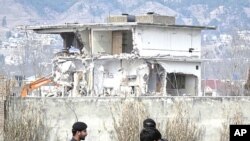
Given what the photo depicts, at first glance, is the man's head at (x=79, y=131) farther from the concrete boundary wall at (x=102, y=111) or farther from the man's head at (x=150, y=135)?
the concrete boundary wall at (x=102, y=111)

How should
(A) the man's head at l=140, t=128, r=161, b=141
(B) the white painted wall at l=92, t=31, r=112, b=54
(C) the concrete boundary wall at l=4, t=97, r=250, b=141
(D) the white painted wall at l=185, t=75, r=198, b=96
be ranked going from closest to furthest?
(A) the man's head at l=140, t=128, r=161, b=141
(C) the concrete boundary wall at l=4, t=97, r=250, b=141
(B) the white painted wall at l=92, t=31, r=112, b=54
(D) the white painted wall at l=185, t=75, r=198, b=96

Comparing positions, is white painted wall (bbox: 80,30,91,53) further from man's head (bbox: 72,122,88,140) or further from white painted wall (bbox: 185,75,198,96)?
man's head (bbox: 72,122,88,140)

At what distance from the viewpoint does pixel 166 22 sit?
5472cm

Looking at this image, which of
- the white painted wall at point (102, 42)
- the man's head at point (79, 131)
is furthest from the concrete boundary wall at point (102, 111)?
the white painted wall at point (102, 42)

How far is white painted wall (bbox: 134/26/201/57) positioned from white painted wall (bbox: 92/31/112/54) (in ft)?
6.61

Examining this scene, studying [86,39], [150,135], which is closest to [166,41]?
[86,39]

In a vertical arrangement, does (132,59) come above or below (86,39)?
below

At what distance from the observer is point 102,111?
32.8 metres

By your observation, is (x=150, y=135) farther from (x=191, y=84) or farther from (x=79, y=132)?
(x=191, y=84)

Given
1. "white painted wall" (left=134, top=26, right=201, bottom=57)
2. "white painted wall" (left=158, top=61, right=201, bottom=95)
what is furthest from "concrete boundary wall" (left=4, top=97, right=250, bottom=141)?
"white painted wall" (left=158, top=61, right=201, bottom=95)

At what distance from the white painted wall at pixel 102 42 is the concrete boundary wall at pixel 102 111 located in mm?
20512

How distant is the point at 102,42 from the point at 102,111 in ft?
71.1

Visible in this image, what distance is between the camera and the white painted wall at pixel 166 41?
5284cm

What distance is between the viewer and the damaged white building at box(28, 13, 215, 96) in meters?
52.8
